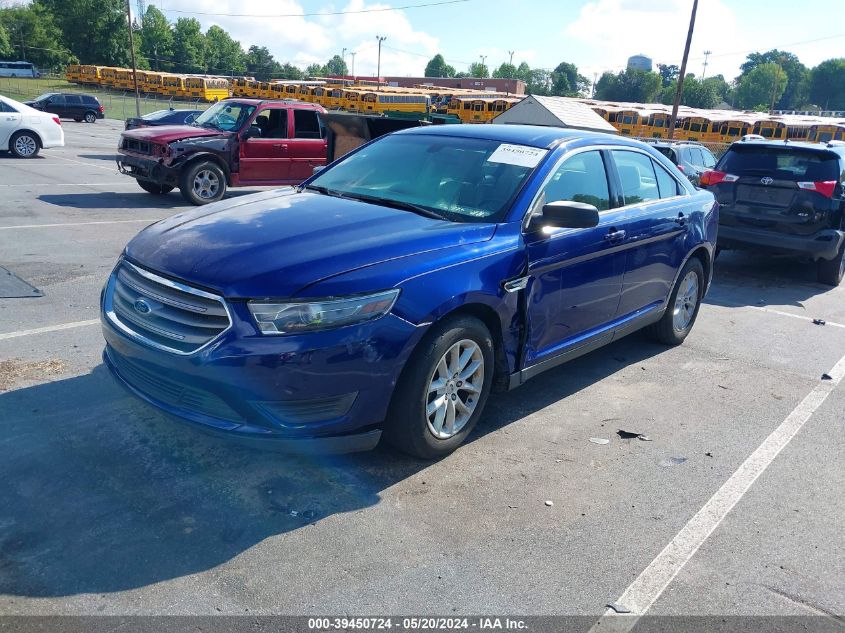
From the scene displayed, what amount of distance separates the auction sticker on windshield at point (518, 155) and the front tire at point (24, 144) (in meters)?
17.1

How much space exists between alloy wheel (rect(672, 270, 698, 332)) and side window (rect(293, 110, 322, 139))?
28.6ft

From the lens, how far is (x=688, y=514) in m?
3.57

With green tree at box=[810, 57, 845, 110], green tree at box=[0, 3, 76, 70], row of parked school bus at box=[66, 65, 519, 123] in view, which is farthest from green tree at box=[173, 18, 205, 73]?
green tree at box=[810, 57, 845, 110]

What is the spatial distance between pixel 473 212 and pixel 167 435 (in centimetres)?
220

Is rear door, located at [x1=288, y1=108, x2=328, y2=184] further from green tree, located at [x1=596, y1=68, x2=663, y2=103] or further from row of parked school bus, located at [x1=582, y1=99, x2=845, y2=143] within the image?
green tree, located at [x1=596, y1=68, x2=663, y2=103]

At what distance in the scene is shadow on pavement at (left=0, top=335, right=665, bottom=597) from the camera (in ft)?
9.46

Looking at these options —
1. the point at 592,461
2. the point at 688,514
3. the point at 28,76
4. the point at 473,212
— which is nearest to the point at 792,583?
the point at 688,514

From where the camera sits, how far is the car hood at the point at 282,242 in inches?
128

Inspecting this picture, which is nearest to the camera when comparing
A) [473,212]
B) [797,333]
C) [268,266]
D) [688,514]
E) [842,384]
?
[268,266]

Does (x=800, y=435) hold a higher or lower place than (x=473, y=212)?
lower

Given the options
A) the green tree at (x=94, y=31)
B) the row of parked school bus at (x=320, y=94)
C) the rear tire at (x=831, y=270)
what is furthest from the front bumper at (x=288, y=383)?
the green tree at (x=94, y=31)

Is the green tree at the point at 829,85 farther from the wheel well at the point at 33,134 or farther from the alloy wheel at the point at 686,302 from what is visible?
the alloy wheel at the point at 686,302

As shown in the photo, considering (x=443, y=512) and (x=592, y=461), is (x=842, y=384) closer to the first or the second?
(x=592, y=461)

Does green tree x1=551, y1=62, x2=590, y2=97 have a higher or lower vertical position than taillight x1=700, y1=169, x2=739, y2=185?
higher
